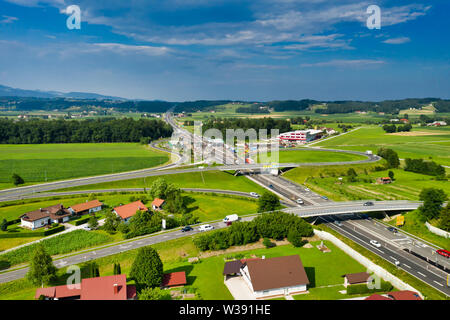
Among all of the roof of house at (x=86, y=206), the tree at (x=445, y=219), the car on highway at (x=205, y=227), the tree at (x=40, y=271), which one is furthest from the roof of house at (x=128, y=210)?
the tree at (x=445, y=219)

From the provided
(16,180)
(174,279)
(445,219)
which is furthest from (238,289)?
(16,180)

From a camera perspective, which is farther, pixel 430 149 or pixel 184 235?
pixel 430 149

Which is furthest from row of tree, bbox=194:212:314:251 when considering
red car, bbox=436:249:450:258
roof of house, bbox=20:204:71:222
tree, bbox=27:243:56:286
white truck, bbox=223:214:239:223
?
roof of house, bbox=20:204:71:222

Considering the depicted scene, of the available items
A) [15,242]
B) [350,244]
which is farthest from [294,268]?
[15,242]
